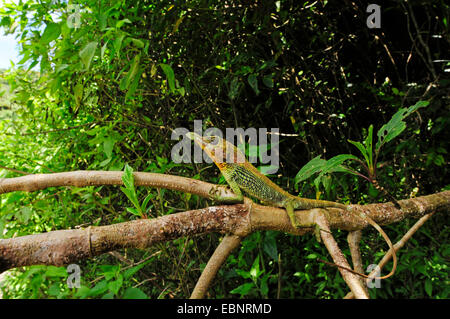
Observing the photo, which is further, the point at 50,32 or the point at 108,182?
the point at 108,182

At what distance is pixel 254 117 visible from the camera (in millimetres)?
2168

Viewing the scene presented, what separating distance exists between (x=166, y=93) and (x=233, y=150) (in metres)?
0.62

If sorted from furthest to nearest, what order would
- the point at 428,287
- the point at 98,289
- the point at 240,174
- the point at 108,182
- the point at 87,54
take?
the point at 428,287 → the point at 240,174 → the point at 108,182 → the point at 87,54 → the point at 98,289

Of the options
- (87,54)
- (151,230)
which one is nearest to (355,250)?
(151,230)

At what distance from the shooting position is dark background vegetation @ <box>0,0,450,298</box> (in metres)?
1.75

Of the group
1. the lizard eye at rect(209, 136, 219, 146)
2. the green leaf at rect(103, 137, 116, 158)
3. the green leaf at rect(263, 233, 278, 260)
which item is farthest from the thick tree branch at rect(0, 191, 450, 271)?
the green leaf at rect(103, 137, 116, 158)

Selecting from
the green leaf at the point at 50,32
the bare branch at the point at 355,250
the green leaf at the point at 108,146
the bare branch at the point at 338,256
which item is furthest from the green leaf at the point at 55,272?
the bare branch at the point at 355,250

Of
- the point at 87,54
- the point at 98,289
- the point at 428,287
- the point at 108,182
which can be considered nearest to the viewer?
the point at 98,289

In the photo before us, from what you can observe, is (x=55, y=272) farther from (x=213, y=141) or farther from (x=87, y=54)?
(x=213, y=141)

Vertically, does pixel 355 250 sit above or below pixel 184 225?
below

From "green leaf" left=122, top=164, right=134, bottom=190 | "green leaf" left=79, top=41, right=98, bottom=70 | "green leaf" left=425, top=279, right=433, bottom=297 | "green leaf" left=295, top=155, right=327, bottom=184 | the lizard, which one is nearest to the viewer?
"green leaf" left=79, top=41, right=98, bottom=70

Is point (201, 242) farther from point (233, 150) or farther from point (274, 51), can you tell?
point (274, 51)

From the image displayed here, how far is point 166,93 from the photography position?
1.78m

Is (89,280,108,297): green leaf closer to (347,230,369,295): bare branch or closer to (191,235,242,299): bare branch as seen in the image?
(191,235,242,299): bare branch
